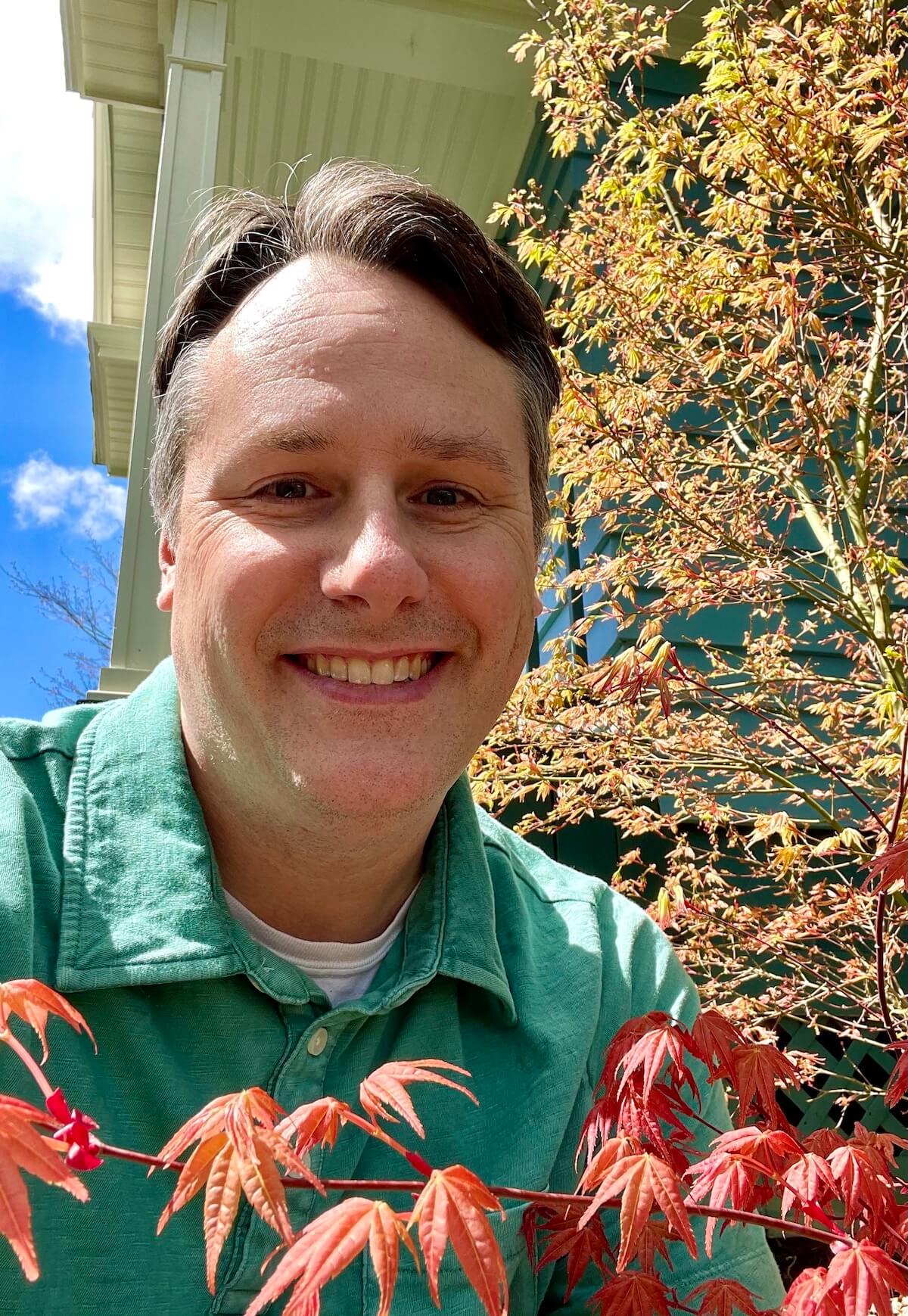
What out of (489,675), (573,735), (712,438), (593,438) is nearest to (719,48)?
(593,438)

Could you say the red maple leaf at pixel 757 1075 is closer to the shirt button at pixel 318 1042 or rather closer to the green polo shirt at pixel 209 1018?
the green polo shirt at pixel 209 1018

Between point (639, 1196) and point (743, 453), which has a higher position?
point (639, 1196)

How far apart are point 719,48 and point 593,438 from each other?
1.21 m

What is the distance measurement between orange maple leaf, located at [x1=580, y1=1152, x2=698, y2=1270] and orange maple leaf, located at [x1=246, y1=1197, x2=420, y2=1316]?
11.6 inches

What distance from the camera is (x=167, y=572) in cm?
175

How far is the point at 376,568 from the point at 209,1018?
2.01ft

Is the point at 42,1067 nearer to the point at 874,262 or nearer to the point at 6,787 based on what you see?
the point at 6,787

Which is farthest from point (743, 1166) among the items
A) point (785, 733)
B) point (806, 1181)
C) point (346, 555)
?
point (785, 733)

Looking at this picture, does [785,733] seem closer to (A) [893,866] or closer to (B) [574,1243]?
(A) [893,866]

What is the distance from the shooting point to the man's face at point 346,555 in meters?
1.42

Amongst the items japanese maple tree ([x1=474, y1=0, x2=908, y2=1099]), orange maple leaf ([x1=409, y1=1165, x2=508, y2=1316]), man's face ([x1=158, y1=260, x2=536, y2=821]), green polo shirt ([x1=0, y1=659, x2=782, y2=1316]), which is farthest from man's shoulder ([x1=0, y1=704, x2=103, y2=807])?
japanese maple tree ([x1=474, y1=0, x2=908, y2=1099])

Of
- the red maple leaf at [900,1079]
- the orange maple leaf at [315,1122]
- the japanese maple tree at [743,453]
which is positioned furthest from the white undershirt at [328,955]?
the japanese maple tree at [743,453]

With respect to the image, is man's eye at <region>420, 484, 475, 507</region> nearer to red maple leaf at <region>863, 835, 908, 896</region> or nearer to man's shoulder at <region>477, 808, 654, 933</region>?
man's shoulder at <region>477, 808, 654, 933</region>

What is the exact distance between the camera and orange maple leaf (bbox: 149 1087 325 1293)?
822 millimetres
